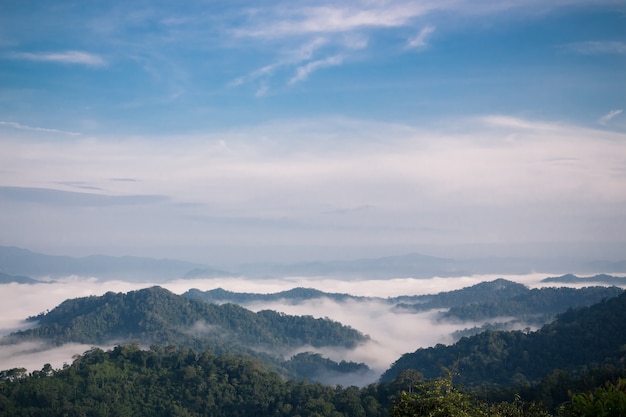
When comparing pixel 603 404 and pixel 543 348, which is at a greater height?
pixel 603 404

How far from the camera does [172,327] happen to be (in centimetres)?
10794

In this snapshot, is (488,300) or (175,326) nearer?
(175,326)

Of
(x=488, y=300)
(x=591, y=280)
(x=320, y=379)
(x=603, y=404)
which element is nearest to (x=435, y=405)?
(x=603, y=404)

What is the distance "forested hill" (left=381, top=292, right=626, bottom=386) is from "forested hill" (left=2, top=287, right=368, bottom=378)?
44.7m

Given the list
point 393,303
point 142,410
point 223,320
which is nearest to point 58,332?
point 223,320

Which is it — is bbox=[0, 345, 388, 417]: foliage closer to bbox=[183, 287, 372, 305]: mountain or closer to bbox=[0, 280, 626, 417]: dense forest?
bbox=[0, 280, 626, 417]: dense forest

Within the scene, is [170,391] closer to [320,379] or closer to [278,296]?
[320,379]

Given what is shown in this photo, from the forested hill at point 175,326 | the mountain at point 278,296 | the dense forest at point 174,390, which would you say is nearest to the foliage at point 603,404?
the dense forest at point 174,390

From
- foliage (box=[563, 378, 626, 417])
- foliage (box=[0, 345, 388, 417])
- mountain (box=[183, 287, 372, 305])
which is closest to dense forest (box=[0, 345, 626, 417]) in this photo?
foliage (box=[0, 345, 388, 417])

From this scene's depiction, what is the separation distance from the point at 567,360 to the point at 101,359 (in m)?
50.7

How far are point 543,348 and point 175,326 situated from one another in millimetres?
69948

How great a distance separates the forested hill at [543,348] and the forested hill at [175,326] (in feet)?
147

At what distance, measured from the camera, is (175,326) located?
363 feet

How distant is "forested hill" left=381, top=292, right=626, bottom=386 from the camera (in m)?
61.4
